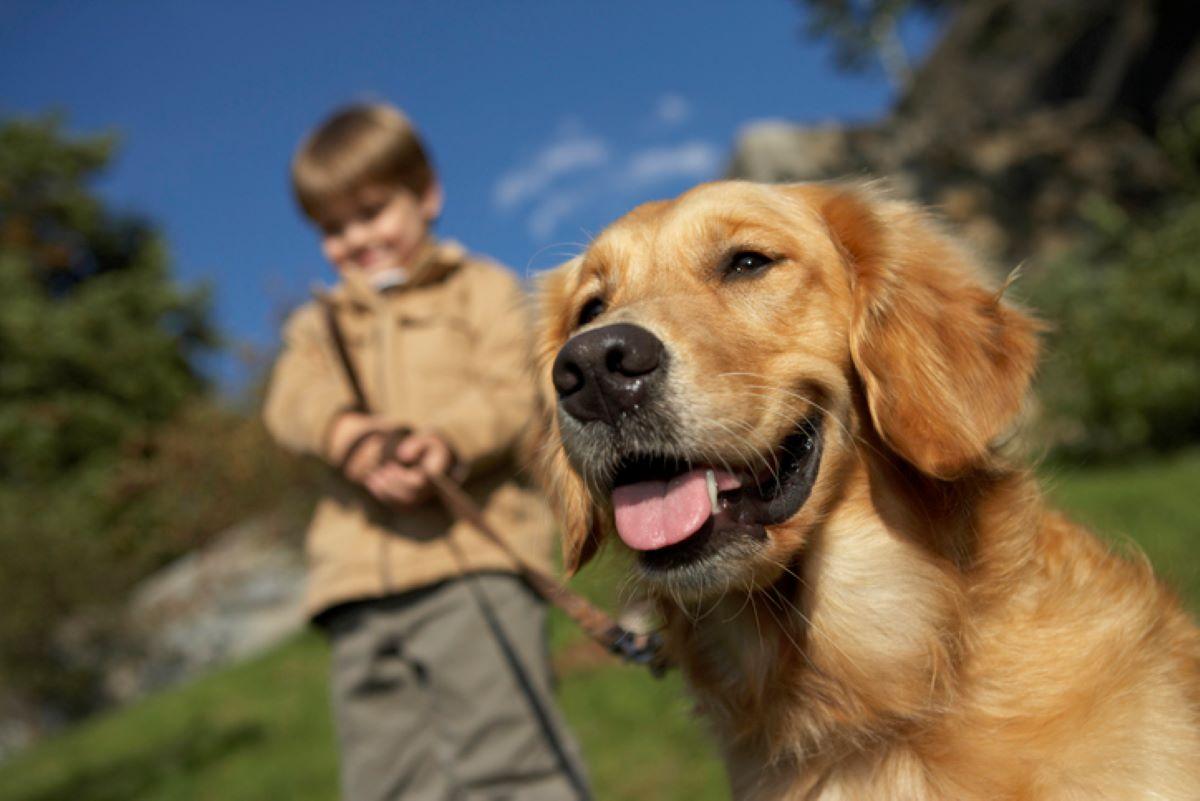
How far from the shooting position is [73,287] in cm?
3084

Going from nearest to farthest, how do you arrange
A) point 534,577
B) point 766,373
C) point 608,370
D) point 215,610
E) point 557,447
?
1. point 608,370
2. point 766,373
3. point 557,447
4. point 534,577
5. point 215,610

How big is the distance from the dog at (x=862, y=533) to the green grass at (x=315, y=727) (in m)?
0.35

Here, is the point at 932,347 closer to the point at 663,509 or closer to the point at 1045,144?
the point at 663,509

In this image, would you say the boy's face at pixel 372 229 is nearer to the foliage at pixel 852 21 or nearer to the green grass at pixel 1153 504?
the green grass at pixel 1153 504

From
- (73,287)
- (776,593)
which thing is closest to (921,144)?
(776,593)

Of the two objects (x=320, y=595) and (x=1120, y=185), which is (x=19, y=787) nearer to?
(x=320, y=595)

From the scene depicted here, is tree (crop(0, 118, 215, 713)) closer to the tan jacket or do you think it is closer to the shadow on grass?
the shadow on grass

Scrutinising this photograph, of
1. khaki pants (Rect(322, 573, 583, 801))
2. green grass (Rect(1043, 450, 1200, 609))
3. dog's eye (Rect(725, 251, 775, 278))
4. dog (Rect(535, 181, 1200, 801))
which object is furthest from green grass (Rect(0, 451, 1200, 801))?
dog's eye (Rect(725, 251, 775, 278))

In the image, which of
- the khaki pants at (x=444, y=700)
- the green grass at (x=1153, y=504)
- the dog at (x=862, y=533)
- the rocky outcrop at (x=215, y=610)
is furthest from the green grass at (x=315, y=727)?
the rocky outcrop at (x=215, y=610)

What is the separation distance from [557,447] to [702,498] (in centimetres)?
68

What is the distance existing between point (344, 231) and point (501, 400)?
3.31 feet

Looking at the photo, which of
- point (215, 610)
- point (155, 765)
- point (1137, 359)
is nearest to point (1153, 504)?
point (1137, 359)

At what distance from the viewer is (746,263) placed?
2492 mm

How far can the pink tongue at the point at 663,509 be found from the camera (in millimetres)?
2125
